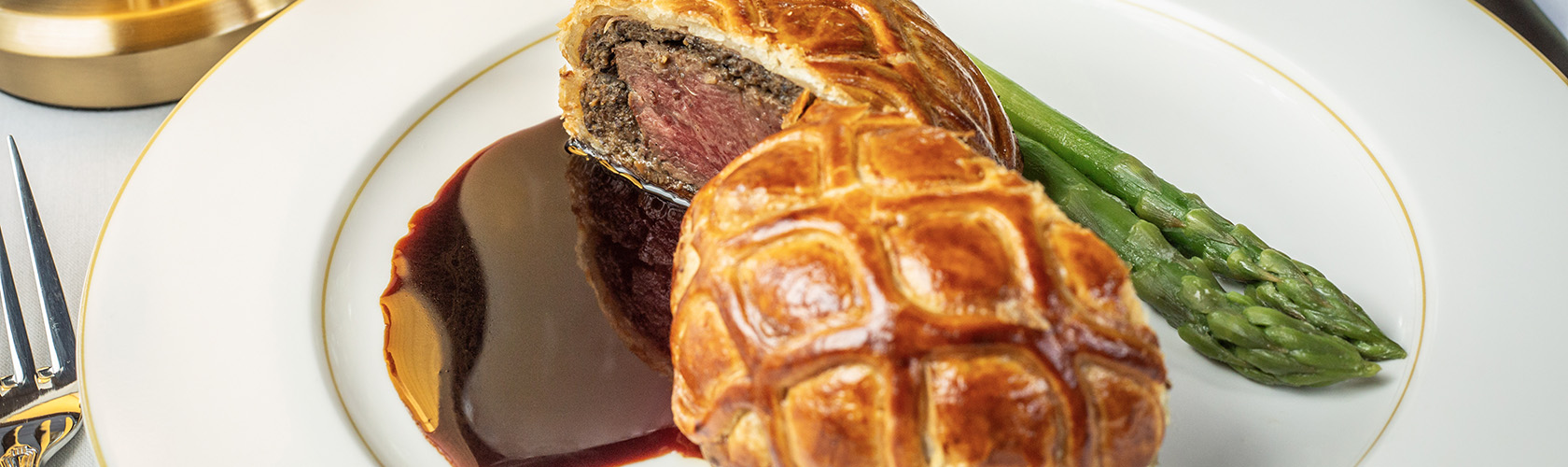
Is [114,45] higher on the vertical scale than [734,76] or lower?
lower

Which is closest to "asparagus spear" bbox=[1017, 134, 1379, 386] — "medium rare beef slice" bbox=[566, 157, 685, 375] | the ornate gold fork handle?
"medium rare beef slice" bbox=[566, 157, 685, 375]

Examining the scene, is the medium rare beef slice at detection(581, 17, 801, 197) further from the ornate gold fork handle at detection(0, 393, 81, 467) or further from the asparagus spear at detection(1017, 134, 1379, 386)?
the ornate gold fork handle at detection(0, 393, 81, 467)

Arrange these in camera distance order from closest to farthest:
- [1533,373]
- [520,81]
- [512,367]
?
1. [1533,373]
2. [512,367]
3. [520,81]

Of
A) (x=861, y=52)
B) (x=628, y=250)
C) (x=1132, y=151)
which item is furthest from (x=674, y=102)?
(x=1132, y=151)

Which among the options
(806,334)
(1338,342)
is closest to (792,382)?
(806,334)

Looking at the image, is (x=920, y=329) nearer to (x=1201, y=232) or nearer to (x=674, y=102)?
(x=1201, y=232)

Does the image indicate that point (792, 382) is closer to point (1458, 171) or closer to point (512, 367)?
point (512, 367)
